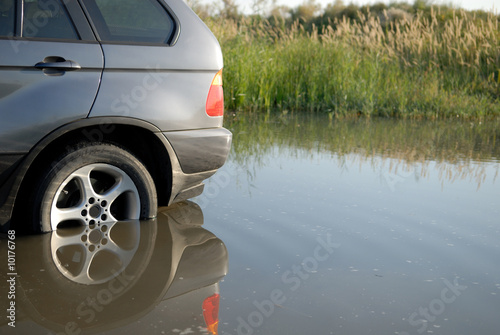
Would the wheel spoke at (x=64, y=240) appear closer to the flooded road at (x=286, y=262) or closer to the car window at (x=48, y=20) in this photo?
the flooded road at (x=286, y=262)

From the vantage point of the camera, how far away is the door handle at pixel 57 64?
412 centimetres

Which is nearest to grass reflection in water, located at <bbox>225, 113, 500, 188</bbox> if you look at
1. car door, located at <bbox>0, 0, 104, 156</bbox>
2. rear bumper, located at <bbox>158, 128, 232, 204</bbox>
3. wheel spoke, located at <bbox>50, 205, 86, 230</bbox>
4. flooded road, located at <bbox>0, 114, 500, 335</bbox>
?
flooded road, located at <bbox>0, 114, 500, 335</bbox>

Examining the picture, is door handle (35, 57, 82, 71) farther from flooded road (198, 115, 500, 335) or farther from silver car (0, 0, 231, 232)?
flooded road (198, 115, 500, 335)

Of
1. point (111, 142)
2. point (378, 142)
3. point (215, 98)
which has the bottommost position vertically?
point (378, 142)

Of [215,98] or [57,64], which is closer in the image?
[57,64]

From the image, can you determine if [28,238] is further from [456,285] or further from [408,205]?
[408,205]

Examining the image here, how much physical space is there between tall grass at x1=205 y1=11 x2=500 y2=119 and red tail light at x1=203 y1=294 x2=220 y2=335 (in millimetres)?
9630

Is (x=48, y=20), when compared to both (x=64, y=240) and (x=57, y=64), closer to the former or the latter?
(x=57, y=64)

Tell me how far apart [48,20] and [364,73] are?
1056cm

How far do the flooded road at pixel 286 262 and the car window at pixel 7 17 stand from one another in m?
1.38

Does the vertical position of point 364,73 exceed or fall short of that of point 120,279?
it falls short

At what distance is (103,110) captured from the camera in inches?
171

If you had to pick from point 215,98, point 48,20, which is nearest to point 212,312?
point 215,98

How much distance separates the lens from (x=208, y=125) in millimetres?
4863
